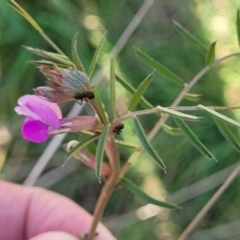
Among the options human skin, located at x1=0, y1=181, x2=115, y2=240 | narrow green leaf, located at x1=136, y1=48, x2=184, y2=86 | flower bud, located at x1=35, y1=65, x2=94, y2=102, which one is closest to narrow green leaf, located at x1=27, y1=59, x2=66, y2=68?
flower bud, located at x1=35, y1=65, x2=94, y2=102

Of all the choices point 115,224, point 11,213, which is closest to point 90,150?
point 11,213

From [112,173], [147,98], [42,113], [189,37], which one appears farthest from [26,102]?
[147,98]

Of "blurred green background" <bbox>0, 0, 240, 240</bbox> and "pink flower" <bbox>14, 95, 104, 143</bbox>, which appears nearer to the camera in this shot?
"pink flower" <bbox>14, 95, 104, 143</bbox>

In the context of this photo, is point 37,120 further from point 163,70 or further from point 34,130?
point 163,70

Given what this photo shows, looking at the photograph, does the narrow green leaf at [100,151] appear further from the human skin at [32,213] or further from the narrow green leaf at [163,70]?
the human skin at [32,213]

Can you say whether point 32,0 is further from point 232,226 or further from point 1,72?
point 232,226

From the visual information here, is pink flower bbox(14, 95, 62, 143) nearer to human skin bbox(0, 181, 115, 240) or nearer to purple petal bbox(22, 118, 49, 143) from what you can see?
purple petal bbox(22, 118, 49, 143)

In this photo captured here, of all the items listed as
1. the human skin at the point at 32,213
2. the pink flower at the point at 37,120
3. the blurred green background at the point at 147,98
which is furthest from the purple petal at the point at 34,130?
the blurred green background at the point at 147,98
